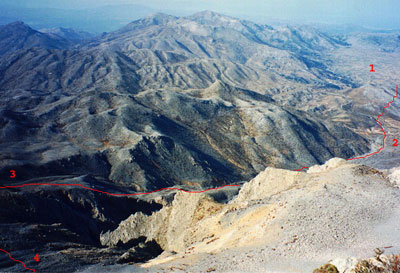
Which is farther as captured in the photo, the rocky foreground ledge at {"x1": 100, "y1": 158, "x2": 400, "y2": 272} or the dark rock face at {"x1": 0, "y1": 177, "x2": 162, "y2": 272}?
the dark rock face at {"x1": 0, "y1": 177, "x2": 162, "y2": 272}

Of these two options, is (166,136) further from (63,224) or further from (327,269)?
(327,269)

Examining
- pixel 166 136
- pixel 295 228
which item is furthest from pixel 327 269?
pixel 166 136

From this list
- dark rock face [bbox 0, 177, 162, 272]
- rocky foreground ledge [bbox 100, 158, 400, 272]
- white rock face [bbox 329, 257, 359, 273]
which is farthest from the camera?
dark rock face [bbox 0, 177, 162, 272]

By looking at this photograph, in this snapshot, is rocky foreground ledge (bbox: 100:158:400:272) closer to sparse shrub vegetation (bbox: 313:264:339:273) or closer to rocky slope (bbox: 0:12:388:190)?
sparse shrub vegetation (bbox: 313:264:339:273)

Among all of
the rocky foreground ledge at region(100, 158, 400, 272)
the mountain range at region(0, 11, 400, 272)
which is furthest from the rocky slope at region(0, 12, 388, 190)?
the rocky foreground ledge at region(100, 158, 400, 272)

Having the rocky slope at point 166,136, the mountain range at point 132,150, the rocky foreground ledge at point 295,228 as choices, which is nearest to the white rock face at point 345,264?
the rocky foreground ledge at point 295,228

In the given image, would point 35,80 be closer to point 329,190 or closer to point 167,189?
point 167,189

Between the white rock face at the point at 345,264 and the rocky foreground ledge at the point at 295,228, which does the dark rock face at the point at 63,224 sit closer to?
the rocky foreground ledge at the point at 295,228

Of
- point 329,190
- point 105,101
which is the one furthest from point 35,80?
point 329,190
